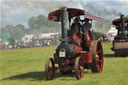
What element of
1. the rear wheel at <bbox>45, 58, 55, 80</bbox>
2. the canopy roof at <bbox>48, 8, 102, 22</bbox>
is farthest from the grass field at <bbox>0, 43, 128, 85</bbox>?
the canopy roof at <bbox>48, 8, 102, 22</bbox>

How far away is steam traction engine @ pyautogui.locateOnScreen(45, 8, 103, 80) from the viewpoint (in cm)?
762

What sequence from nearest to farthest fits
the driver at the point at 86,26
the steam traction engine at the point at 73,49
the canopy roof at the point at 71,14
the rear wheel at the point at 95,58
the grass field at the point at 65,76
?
the grass field at the point at 65,76
the steam traction engine at the point at 73,49
the rear wheel at the point at 95,58
the canopy roof at the point at 71,14
the driver at the point at 86,26

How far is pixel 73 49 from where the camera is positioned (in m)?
7.71

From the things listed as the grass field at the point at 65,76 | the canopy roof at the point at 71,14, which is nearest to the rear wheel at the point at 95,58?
the grass field at the point at 65,76

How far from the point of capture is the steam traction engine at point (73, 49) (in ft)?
25.0

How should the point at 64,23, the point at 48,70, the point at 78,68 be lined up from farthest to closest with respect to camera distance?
the point at 48,70
the point at 64,23
the point at 78,68

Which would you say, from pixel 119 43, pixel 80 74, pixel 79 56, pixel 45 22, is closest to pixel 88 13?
pixel 79 56

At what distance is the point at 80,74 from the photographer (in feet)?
25.2

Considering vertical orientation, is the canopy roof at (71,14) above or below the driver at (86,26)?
above

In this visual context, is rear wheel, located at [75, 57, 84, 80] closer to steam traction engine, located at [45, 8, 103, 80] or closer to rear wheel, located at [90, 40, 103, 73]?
steam traction engine, located at [45, 8, 103, 80]

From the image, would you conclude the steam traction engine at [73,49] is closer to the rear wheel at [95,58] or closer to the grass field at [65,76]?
the rear wheel at [95,58]

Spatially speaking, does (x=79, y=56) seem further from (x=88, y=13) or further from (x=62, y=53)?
(x=88, y=13)

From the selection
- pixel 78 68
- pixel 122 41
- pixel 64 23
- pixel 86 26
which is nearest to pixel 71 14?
pixel 86 26

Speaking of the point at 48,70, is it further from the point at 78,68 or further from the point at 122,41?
the point at 122,41
